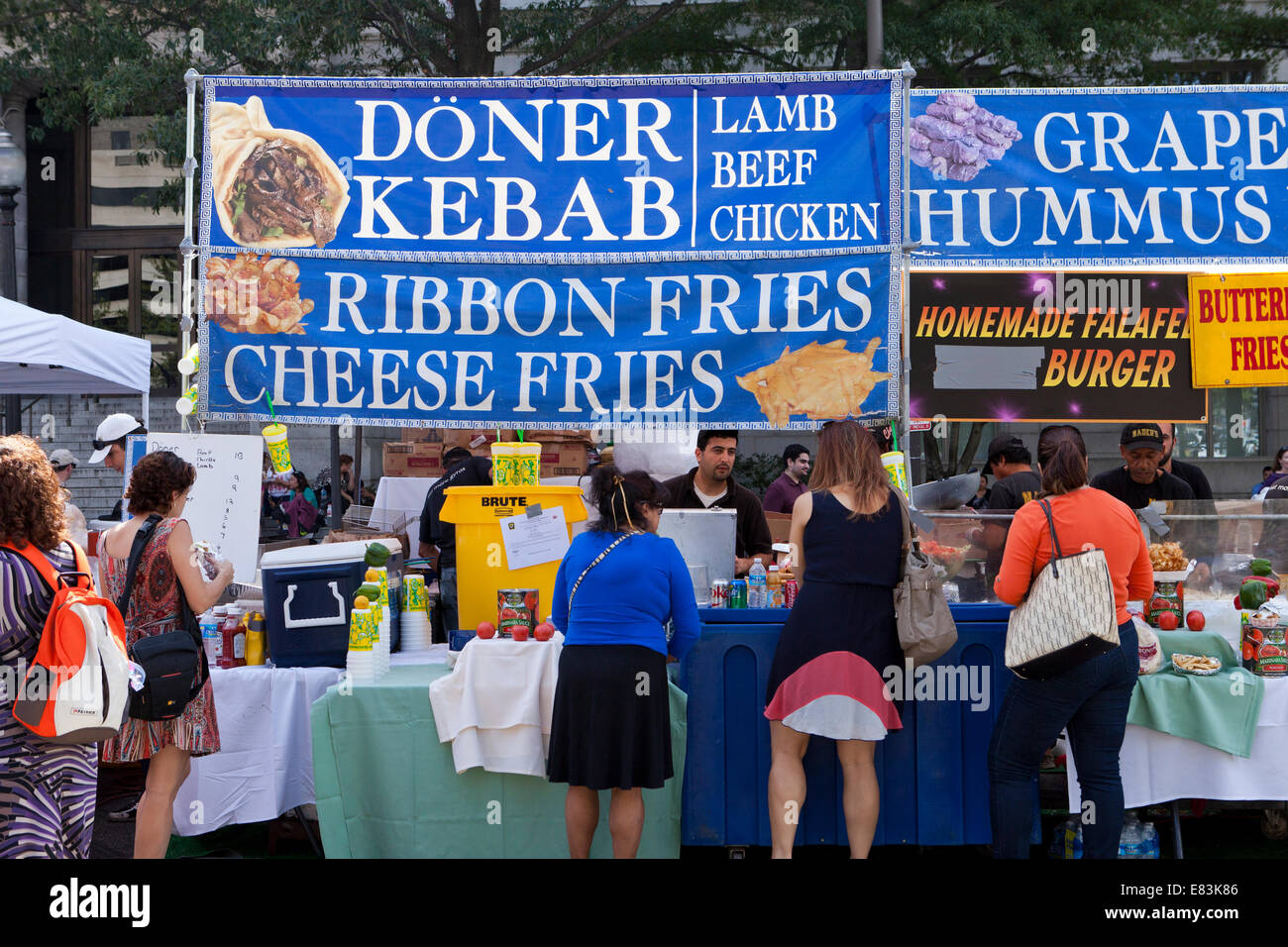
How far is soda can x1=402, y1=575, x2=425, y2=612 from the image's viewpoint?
5754mm

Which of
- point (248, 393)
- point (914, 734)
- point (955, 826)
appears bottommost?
point (955, 826)

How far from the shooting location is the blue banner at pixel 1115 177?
6184 mm

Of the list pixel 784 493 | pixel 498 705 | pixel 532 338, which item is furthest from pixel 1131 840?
pixel 784 493

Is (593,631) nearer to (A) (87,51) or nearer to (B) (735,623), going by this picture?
(B) (735,623)

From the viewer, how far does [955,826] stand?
204 inches

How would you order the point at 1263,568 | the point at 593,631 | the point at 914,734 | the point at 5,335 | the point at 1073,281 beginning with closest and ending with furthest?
1. the point at 593,631
2. the point at 914,734
3. the point at 1263,568
4. the point at 1073,281
5. the point at 5,335

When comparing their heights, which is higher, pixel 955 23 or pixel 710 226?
pixel 955 23

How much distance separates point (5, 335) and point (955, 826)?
644 cm

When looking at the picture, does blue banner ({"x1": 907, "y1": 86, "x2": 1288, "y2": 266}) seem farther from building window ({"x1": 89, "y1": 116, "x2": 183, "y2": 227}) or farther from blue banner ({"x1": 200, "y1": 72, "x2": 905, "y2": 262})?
building window ({"x1": 89, "y1": 116, "x2": 183, "y2": 227})

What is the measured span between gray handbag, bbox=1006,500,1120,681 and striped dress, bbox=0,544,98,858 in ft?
11.2

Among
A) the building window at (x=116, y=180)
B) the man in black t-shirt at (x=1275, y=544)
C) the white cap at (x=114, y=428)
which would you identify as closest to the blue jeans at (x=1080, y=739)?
the man in black t-shirt at (x=1275, y=544)

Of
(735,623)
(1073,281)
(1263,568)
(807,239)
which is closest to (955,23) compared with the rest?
(1073,281)

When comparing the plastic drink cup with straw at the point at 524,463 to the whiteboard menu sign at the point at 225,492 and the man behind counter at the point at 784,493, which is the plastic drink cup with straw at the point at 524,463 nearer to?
the whiteboard menu sign at the point at 225,492

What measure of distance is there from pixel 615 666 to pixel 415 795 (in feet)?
4.07
